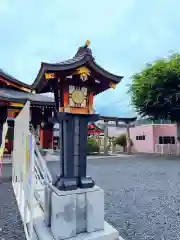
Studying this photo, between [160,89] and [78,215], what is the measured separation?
12731 millimetres

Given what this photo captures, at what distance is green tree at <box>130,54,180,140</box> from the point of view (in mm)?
13763

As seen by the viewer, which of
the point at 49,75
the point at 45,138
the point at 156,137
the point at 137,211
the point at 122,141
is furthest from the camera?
the point at 122,141

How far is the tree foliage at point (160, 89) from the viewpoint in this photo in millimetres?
13758

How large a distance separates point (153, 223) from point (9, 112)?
756 centimetres

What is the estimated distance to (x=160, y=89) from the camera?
1386 centimetres

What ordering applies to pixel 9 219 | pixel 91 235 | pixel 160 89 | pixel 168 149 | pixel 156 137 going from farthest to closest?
pixel 156 137, pixel 168 149, pixel 160 89, pixel 9 219, pixel 91 235

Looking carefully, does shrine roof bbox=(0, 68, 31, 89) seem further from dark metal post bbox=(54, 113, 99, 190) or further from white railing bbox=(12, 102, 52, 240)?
dark metal post bbox=(54, 113, 99, 190)

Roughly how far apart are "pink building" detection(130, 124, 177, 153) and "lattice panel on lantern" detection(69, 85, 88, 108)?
15.3 m

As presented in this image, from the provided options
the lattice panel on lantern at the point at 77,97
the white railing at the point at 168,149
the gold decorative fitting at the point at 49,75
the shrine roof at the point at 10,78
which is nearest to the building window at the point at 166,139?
the white railing at the point at 168,149

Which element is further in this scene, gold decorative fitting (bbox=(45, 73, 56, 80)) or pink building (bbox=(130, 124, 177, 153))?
pink building (bbox=(130, 124, 177, 153))

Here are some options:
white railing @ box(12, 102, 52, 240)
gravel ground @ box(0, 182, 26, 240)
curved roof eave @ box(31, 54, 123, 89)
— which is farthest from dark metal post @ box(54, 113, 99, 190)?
gravel ground @ box(0, 182, 26, 240)

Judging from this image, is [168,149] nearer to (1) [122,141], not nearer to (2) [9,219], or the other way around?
(1) [122,141]

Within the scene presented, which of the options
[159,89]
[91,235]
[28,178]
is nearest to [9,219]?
[28,178]

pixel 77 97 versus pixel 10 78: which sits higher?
pixel 10 78
